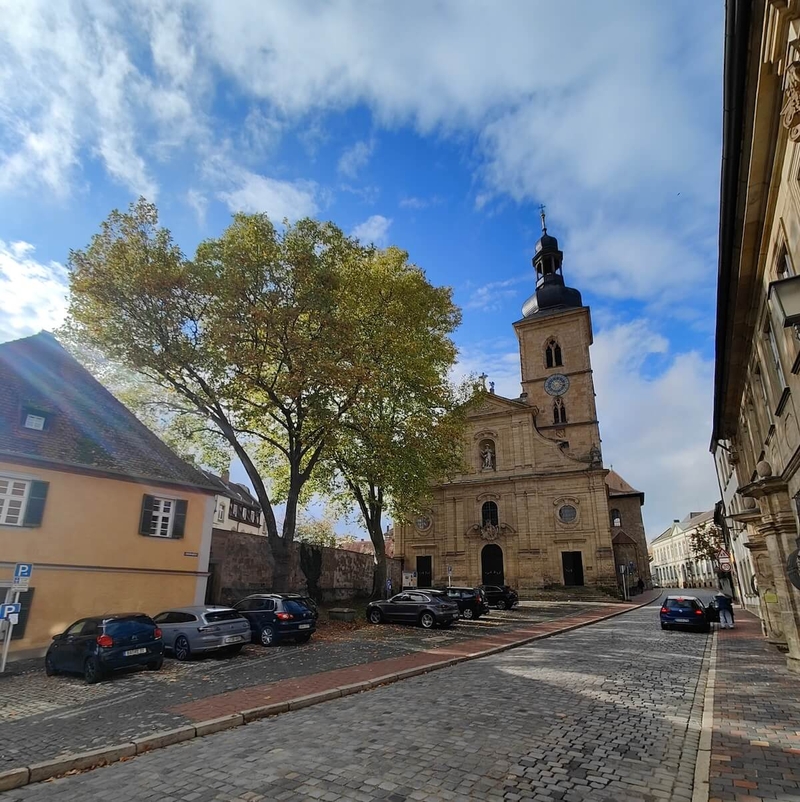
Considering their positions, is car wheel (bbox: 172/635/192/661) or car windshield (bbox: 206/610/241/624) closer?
car wheel (bbox: 172/635/192/661)

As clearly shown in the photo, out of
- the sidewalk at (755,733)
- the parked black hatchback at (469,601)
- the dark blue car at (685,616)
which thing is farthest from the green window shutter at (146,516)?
the dark blue car at (685,616)

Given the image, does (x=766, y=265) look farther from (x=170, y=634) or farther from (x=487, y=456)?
(x=487, y=456)

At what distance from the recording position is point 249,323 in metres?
17.9

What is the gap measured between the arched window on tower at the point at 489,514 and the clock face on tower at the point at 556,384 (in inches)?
501

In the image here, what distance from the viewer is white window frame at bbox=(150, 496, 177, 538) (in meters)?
17.6

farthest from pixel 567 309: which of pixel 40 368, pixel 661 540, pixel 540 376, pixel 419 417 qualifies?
pixel 661 540

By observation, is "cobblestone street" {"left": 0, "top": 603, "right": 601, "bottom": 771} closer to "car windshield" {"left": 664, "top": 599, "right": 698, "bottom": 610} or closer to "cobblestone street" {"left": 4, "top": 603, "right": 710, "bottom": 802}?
"cobblestone street" {"left": 4, "top": 603, "right": 710, "bottom": 802}

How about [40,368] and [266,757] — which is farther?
[40,368]

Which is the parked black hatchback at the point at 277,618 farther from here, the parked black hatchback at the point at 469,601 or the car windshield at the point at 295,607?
the parked black hatchback at the point at 469,601

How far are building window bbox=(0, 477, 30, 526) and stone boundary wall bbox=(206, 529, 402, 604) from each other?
8.23m

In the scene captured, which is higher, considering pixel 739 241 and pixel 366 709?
pixel 739 241

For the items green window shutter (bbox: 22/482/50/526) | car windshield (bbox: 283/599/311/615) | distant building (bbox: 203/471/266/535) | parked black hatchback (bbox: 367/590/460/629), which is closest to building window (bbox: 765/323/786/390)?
car windshield (bbox: 283/599/311/615)

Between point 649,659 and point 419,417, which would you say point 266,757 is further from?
point 419,417

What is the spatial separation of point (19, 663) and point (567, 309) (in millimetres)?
49373
